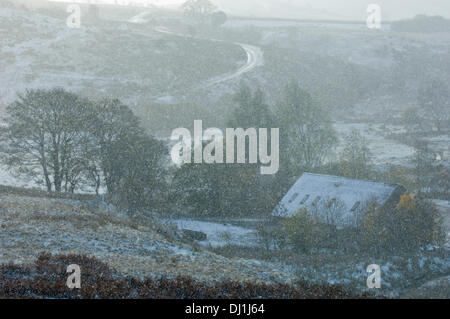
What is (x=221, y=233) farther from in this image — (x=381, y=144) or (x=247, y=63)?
(x=247, y=63)

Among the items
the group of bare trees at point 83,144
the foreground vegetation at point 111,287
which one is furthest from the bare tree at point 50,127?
the foreground vegetation at point 111,287

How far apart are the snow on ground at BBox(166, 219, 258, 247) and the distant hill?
443 feet

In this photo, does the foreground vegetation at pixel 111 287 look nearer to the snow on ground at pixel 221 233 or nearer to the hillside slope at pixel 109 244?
the hillside slope at pixel 109 244

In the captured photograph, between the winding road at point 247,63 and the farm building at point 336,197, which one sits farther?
the winding road at point 247,63

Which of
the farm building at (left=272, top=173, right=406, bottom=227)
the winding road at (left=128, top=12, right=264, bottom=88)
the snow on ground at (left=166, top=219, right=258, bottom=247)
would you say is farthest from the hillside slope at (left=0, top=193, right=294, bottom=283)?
the winding road at (left=128, top=12, right=264, bottom=88)

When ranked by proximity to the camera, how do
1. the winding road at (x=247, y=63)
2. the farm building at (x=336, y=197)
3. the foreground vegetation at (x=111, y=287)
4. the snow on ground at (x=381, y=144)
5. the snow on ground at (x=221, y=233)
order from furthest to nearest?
the winding road at (x=247, y=63) → the snow on ground at (x=381, y=144) → the farm building at (x=336, y=197) → the snow on ground at (x=221, y=233) → the foreground vegetation at (x=111, y=287)

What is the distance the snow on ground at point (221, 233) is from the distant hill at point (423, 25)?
443ft

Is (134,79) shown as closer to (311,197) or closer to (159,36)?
(159,36)

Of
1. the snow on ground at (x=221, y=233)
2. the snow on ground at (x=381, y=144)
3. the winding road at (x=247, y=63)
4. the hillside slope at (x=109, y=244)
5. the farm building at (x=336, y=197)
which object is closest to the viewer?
the hillside slope at (x=109, y=244)

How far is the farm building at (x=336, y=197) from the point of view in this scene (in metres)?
40.3

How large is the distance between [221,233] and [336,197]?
10.3 meters

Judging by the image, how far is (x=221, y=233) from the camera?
40531 mm

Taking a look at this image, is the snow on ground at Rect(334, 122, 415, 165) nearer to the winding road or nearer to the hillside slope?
the winding road
